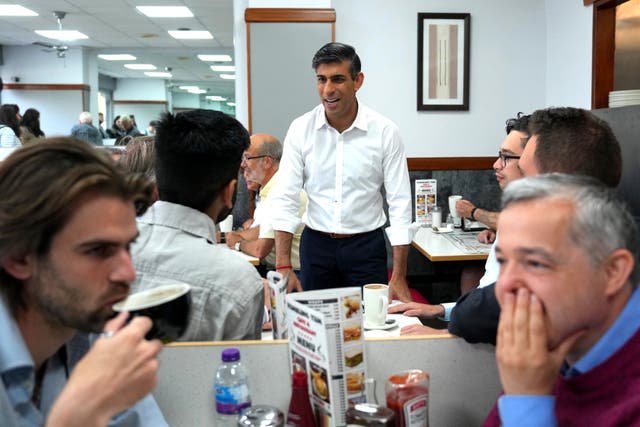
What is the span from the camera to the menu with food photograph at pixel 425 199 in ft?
13.5

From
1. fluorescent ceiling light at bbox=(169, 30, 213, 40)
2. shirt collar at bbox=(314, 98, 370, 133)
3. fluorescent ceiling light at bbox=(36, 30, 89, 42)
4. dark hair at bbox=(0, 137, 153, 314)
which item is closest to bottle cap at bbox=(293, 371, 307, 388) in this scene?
dark hair at bbox=(0, 137, 153, 314)

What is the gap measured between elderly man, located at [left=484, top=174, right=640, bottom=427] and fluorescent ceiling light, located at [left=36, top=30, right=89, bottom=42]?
391 inches

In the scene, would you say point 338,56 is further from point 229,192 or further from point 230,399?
point 230,399

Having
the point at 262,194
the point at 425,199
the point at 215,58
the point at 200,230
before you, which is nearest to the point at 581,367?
the point at 200,230

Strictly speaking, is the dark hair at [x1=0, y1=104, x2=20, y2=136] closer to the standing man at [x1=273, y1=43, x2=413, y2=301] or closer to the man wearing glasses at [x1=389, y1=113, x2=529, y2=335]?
the standing man at [x1=273, y1=43, x2=413, y2=301]

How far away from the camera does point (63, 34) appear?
391 inches

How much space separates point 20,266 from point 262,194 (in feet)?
7.92

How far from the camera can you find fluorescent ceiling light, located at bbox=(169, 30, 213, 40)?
9398mm

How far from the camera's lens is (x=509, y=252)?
100cm

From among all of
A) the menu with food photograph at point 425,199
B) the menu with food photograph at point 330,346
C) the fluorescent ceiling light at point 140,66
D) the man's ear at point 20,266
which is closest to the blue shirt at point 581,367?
the menu with food photograph at point 330,346

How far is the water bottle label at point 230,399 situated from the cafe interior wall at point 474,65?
3370mm

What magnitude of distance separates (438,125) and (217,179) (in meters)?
3.10

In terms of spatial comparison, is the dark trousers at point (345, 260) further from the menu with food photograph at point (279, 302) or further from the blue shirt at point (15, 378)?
the blue shirt at point (15, 378)

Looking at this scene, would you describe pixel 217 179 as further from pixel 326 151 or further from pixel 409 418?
pixel 326 151
